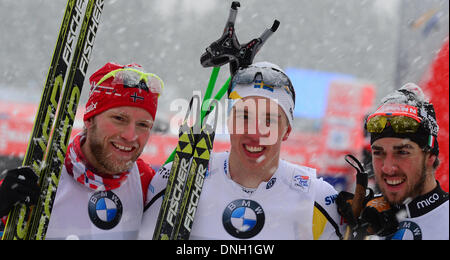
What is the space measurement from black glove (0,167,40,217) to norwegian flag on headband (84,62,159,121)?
643 mm

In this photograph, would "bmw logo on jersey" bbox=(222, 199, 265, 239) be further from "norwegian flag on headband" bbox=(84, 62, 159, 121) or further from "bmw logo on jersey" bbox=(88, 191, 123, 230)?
"norwegian flag on headband" bbox=(84, 62, 159, 121)

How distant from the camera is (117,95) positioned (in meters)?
3.15

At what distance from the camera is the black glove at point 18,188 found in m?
2.70

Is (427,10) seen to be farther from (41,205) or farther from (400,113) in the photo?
(41,205)

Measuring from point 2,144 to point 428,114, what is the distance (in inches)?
384

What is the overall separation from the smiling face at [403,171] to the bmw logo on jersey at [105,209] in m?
1.73

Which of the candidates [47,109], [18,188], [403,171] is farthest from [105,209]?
[403,171]

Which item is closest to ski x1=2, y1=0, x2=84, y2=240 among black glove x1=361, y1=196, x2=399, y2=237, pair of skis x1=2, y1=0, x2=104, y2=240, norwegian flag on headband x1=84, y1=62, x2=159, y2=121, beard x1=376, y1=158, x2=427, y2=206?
pair of skis x1=2, y1=0, x2=104, y2=240

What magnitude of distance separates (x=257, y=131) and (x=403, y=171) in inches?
37.0

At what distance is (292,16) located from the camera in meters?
34.7

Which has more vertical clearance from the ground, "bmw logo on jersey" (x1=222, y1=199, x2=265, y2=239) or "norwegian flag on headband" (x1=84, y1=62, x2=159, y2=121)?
"norwegian flag on headband" (x1=84, y1=62, x2=159, y2=121)

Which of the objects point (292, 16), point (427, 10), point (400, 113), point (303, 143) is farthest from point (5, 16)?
point (400, 113)

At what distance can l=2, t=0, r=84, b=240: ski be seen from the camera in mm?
2811

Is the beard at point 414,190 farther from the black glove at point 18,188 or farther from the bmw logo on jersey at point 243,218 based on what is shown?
the black glove at point 18,188
